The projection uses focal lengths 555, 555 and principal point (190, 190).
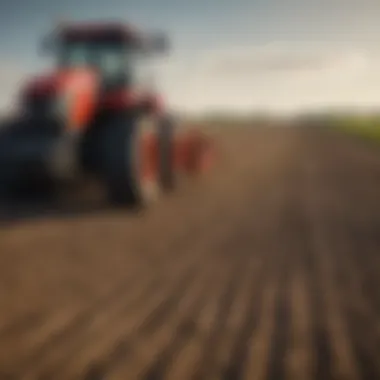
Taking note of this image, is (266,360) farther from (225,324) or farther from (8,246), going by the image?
(8,246)

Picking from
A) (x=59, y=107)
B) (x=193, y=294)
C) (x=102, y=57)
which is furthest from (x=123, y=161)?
(x=193, y=294)

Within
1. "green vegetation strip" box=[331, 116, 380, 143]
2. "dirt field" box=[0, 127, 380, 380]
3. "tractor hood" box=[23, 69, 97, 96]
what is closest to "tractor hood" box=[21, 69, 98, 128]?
"tractor hood" box=[23, 69, 97, 96]

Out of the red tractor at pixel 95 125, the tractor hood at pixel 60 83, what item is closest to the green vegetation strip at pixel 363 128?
the red tractor at pixel 95 125

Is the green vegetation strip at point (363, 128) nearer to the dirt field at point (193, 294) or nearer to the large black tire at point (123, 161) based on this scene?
the large black tire at point (123, 161)

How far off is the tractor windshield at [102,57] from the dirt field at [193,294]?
2.25 meters

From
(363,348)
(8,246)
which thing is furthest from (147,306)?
(8,246)

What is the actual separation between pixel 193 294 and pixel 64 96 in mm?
4094

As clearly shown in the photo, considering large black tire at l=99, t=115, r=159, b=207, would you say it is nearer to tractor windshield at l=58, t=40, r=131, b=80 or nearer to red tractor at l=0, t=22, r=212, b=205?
red tractor at l=0, t=22, r=212, b=205

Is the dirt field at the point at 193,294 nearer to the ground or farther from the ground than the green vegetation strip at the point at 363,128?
nearer to the ground

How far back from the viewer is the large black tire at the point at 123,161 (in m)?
7.33

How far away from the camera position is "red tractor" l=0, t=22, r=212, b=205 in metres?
7.29

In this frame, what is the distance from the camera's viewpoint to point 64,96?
760cm

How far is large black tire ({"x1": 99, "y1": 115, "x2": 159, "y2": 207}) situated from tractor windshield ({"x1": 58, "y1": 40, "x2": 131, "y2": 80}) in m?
1.22

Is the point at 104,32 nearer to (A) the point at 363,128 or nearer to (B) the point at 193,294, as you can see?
(B) the point at 193,294
